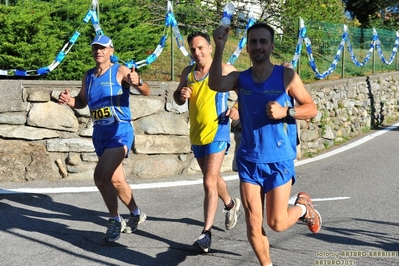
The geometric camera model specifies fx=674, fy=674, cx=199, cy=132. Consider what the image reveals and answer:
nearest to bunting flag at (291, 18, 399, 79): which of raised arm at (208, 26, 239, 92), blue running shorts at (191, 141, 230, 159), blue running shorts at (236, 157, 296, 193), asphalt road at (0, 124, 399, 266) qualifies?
asphalt road at (0, 124, 399, 266)

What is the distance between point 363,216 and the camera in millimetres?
7273

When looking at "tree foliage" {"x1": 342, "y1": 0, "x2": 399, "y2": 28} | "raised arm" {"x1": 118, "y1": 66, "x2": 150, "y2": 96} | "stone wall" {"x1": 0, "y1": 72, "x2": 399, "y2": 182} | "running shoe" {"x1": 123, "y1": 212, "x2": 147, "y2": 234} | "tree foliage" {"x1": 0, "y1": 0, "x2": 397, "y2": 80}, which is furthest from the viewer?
"tree foliage" {"x1": 342, "y1": 0, "x2": 399, "y2": 28}

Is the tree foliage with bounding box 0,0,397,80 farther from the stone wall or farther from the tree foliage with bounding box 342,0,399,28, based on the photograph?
the tree foliage with bounding box 342,0,399,28

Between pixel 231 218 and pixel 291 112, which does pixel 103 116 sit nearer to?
pixel 231 218

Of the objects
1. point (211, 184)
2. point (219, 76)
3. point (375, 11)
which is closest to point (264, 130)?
point (219, 76)

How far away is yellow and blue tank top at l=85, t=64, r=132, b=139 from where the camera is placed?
653cm

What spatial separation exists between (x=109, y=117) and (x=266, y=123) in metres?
2.12

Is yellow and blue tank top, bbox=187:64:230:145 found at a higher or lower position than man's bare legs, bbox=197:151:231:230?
higher

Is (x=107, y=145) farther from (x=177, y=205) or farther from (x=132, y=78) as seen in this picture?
(x=177, y=205)

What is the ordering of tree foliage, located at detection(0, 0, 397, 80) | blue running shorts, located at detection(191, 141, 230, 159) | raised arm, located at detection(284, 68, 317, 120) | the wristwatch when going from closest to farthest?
the wristwatch, raised arm, located at detection(284, 68, 317, 120), blue running shorts, located at detection(191, 141, 230, 159), tree foliage, located at detection(0, 0, 397, 80)

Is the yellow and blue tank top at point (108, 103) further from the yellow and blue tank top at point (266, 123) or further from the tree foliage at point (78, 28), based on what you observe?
the tree foliage at point (78, 28)

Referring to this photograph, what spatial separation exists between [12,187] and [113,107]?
2804 millimetres

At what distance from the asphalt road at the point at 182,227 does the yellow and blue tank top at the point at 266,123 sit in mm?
1173

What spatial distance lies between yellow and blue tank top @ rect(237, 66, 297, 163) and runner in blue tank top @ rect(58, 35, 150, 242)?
5.46 ft
